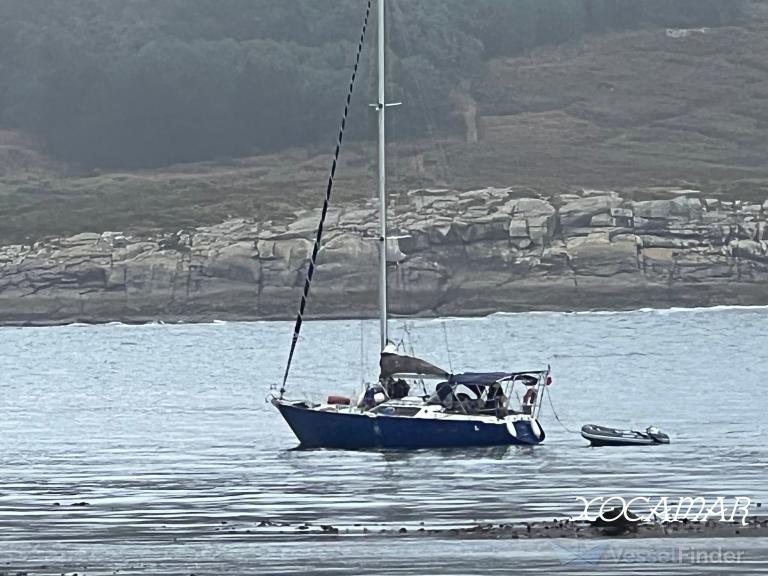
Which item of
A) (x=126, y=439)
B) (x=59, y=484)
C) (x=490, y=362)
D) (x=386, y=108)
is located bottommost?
(x=490, y=362)

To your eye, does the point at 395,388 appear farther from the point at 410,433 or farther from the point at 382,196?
the point at 382,196

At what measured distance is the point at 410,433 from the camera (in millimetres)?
46656

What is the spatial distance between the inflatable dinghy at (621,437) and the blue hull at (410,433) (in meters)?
1.83

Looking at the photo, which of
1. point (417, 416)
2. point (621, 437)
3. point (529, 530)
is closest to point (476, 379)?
point (417, 416)

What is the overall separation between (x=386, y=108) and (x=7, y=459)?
1325cm

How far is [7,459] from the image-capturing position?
5003 cm

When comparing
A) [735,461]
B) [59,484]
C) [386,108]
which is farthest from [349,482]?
[386,108]

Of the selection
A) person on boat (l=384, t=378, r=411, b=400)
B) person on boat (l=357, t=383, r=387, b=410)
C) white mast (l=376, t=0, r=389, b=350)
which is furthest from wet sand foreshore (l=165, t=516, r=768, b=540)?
white mast (l=376, t=0, r=389, b=350)

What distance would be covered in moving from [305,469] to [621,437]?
28.9 feet

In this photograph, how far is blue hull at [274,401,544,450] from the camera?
46562mm

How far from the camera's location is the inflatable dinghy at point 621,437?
4884cm

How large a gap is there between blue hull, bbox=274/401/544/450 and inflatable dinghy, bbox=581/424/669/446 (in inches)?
71.9

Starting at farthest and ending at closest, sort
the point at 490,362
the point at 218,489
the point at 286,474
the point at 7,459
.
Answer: the point at 490,362, the point at 7,459, the point at 286,474, the point at 218,489

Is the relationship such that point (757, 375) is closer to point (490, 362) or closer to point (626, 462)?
point (490, 362)
